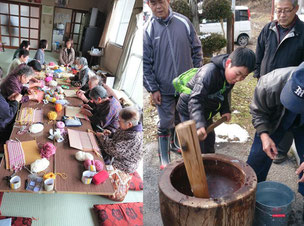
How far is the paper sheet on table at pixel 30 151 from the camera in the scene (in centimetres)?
229

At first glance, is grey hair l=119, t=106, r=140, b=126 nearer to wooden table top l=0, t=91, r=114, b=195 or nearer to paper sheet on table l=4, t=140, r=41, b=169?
wooden table top l=0, t=91, r=114, b=195

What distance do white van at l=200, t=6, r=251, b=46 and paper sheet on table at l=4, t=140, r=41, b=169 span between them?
5.73 feet

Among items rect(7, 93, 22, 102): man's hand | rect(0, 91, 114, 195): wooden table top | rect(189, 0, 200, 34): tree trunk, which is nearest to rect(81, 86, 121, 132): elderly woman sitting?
rect(0, 91, 114, 195): wooden table top

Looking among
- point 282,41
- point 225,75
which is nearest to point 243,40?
point 282,41

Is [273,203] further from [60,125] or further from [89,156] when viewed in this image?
[60,125]

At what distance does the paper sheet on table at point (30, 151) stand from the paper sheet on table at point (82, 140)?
320 mm

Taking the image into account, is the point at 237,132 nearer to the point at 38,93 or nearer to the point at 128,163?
the point at 128,163

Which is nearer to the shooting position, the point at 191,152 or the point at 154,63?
the point at 191,152

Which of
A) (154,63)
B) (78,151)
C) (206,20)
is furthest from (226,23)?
(78,151)

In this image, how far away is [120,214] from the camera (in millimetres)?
2684

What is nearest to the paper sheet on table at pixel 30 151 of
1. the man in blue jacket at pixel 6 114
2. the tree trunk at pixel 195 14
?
the man in blue jacket at pixel 6 114

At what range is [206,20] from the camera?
2021mm

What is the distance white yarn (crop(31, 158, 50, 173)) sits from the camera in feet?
7.06

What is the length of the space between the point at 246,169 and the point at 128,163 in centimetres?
151
